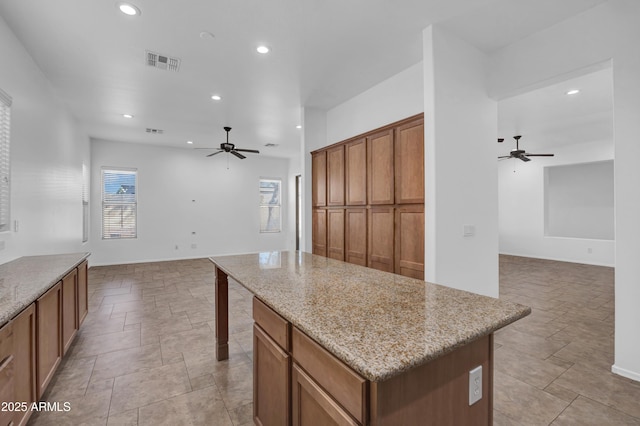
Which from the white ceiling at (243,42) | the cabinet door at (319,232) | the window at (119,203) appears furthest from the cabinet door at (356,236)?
the window at (119,203)

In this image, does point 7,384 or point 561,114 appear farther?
point 561,114

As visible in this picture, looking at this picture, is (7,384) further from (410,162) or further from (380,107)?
(380,107)

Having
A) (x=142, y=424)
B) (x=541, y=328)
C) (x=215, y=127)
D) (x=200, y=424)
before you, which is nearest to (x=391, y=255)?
(x=541, y=328)

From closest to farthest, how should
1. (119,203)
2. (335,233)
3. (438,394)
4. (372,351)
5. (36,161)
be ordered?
(372,351), (438,394), (36,161), (335,233), (119,203)

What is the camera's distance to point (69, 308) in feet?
8.54

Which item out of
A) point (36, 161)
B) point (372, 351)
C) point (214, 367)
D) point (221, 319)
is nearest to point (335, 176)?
point (221, 319)

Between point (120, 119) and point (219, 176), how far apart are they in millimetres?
3096

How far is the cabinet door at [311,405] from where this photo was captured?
3.13 ft

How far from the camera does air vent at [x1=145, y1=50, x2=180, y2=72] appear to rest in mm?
3172

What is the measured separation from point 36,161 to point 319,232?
3.42 metres

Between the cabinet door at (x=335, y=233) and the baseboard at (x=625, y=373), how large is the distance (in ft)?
8.89

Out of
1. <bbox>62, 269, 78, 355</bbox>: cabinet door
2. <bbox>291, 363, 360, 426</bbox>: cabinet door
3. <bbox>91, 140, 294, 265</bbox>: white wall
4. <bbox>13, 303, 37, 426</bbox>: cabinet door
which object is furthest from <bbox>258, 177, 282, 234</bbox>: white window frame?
<bbox>291, 363, 360, 426</bbox>: cabinet door

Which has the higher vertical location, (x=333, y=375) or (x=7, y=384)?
(x=333, y=375)

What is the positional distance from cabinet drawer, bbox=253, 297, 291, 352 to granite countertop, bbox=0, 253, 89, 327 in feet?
3.62
